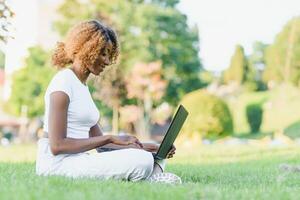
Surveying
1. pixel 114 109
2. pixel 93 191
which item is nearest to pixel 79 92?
pixel 93 191

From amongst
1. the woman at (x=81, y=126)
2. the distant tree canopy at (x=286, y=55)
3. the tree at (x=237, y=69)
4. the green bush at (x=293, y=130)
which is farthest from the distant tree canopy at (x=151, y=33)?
the woman at (x=81, y=126)

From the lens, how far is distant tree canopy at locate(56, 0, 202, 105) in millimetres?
27594

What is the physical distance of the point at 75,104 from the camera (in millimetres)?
4527

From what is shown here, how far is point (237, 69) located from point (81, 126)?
33962 mm

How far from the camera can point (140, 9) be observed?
28016 mm

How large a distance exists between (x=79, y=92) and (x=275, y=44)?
32.0m

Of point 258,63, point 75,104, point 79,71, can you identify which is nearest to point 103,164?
point 75,104

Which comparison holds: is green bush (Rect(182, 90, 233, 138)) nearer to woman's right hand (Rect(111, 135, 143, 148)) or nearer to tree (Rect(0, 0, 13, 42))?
tree (Rect(0, 0, 13, 42))

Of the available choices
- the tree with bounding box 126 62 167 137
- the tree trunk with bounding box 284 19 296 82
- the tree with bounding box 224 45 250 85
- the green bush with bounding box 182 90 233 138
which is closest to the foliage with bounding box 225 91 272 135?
the tree with bounding box 224 45 250 85

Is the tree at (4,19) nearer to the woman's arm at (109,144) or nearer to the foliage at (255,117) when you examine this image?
the woman's arm at (109,144)

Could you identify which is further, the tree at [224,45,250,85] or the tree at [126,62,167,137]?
the tree at [224,45,250,85]

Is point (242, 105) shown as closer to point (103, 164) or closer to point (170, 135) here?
point (170, 135)

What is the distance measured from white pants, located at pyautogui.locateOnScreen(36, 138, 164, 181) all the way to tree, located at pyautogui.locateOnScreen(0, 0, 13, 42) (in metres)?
2.46

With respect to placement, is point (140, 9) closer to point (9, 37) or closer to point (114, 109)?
point (114, 109)
